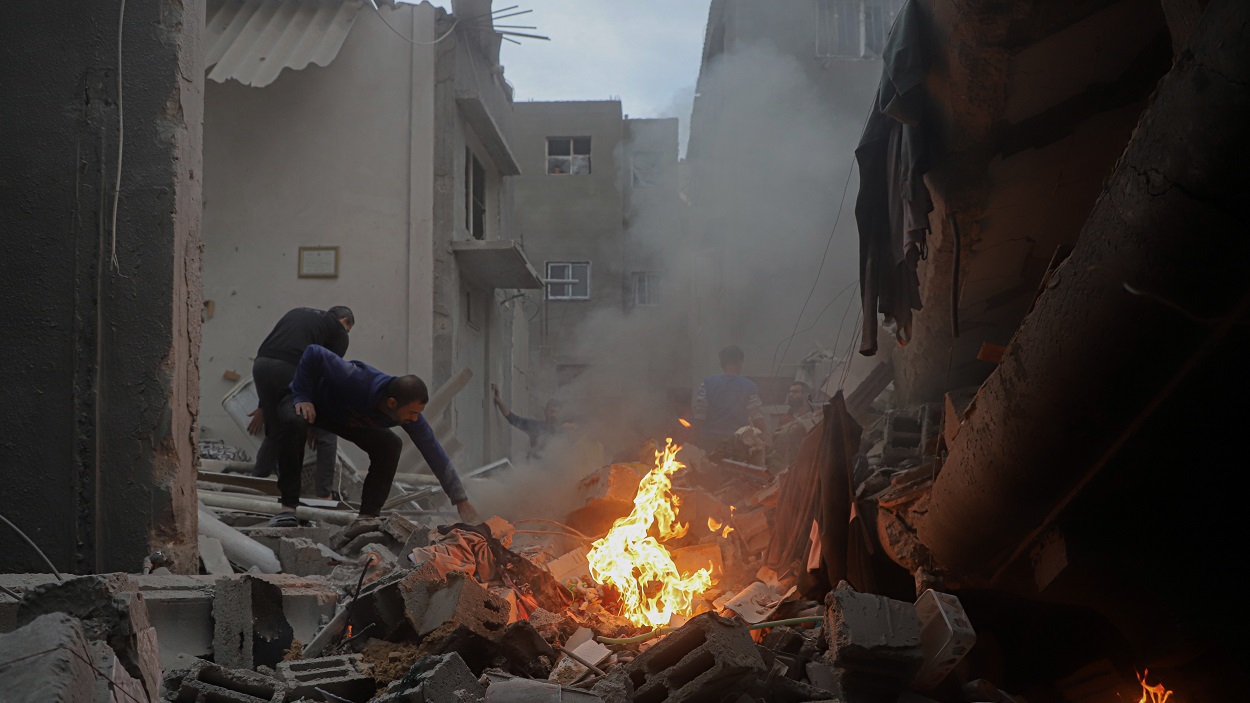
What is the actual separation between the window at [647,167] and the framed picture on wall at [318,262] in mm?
18400

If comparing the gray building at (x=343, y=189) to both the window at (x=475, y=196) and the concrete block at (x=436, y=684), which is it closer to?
the window at (x=475, y=196)

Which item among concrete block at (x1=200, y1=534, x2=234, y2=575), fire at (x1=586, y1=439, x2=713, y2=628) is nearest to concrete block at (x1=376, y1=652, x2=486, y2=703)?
concrete block at (x1=200, y1=534, x2=234, y2=575)

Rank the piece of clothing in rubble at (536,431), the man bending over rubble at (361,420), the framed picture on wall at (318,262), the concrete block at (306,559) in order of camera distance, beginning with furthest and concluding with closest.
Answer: the piece of clothing in rubble at (536,431) → the framed picture on wall at (318,262) → the man bending over rubble at (361,420) → the concrete block at (306,559)

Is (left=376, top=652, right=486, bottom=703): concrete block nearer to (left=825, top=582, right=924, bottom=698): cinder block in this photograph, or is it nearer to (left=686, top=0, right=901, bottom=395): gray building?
(left=825, top=582, right=924, bottom=698): cinder block

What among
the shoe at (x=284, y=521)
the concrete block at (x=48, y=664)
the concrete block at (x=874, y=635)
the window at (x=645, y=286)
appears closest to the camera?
the concrete block at (x=48, y=664)

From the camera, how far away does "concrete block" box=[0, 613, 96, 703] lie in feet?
6.33

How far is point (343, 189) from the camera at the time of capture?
1258 centimetres

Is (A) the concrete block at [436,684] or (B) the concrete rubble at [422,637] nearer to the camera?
(B) the concrete rubble at [422,637]

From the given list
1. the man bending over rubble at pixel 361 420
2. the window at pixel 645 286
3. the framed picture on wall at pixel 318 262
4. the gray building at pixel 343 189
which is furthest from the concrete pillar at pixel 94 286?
the window at pixel 645 286

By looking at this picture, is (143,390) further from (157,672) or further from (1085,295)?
(1085,295)

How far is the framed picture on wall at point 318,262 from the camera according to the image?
1245 cm

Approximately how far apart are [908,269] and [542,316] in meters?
21.9

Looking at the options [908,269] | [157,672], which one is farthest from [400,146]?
[157,672]

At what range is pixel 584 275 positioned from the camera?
2895cm
